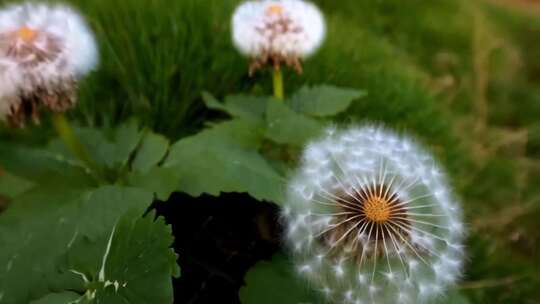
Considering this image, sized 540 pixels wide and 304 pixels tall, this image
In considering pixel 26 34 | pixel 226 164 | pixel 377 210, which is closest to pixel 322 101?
pixel 226 164

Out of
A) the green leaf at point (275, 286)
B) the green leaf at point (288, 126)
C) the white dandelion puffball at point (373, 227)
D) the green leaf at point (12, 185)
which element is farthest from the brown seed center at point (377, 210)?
the green leaf at point (12, 185)

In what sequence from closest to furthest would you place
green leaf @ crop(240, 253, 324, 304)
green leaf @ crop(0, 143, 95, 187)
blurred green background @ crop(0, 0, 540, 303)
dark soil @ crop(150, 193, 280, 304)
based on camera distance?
green leaf @ crop(240, 253, 324, 304)
green leaf @ crop(0, 143, 95, 187)
dark soil @ crop(150, 193, 280, 304)
blurred green background @ crop(0, 0, 540, 303)

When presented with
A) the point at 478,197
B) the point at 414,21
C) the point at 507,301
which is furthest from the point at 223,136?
the point at 414,21

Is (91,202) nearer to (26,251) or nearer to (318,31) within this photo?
(26,251)

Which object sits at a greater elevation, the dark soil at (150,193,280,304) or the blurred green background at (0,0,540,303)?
the blurred green background at (0,0,540,303)

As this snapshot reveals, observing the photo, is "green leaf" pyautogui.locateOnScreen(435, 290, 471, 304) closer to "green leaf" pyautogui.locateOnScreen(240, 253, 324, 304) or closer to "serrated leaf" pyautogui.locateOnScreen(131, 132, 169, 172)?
"green leaf" pyautogui.locateOnScreen(240, 253, 324, 304)

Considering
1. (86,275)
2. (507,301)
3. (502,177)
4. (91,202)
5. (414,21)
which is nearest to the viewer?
(86,275)

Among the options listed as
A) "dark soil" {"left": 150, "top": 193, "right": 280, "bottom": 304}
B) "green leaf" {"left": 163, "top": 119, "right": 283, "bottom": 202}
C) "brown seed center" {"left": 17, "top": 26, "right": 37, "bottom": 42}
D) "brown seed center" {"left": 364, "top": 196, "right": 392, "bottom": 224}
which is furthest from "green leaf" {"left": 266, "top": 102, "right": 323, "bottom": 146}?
"brown seed center" {"left": 17, "top": 26, "right": 37, "bottom": 42}
